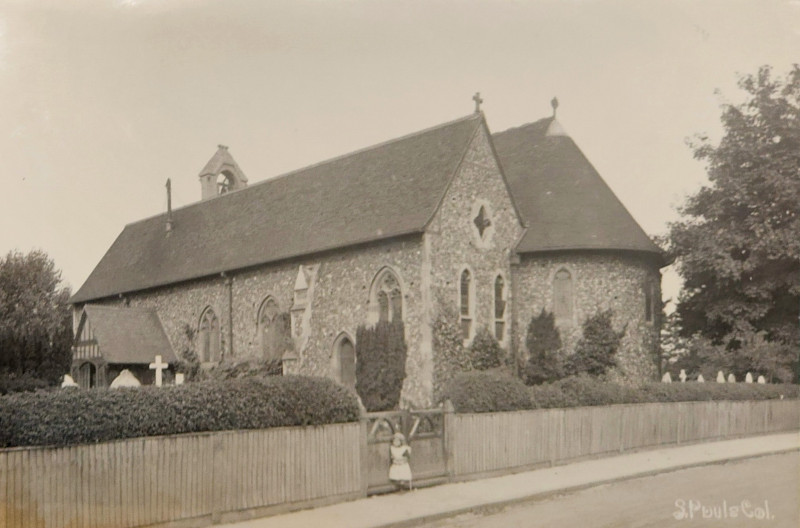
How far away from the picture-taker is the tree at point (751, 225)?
96.0 feet

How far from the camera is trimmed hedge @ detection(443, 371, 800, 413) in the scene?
18.2 metres

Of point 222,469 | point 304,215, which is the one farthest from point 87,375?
point 222,469

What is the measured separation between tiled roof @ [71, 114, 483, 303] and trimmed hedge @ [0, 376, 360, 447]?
10485 millimetres

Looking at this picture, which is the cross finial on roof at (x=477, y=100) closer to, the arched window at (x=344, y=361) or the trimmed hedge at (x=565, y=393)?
the arched window at (x=344, y=361)

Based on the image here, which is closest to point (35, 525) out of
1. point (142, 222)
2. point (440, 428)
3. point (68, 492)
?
point (68, 492)

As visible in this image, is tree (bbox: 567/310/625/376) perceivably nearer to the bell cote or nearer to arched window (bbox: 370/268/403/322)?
arched window (bbox: 370/268/403/322)

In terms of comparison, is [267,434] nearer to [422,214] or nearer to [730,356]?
[422,214]

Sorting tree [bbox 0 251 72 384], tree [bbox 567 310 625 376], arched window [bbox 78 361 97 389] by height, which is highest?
tree [bbox 0 251 72 384]

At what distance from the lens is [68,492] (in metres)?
10.6

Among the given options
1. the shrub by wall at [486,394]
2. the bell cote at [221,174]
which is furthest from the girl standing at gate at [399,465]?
the bell cote at [221,174]

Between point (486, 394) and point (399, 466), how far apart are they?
3958 mm

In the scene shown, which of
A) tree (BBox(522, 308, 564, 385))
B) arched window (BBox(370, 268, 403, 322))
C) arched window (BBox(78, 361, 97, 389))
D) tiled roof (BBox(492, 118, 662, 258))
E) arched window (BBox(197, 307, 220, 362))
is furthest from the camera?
arched window (BBox(197, 307, 220, 362))

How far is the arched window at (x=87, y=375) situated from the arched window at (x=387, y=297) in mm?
12767

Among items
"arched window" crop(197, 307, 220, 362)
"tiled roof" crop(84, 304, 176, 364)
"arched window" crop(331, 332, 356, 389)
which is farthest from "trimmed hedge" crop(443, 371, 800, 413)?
"tiled roof" crop(84, 304, 176, 364)
